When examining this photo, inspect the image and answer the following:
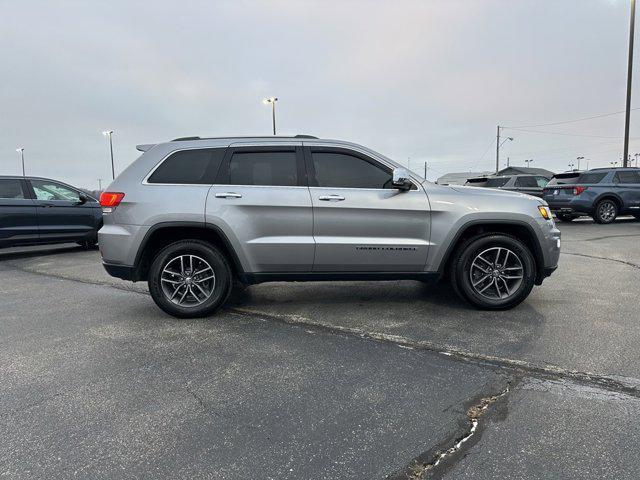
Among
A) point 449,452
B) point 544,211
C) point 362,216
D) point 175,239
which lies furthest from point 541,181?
point 449,452

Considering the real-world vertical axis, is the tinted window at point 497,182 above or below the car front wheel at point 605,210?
above

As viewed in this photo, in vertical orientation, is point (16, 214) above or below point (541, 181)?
below

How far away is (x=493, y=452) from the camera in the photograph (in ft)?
7.68

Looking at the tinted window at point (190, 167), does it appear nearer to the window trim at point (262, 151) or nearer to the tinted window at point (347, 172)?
the window trim at point (262, 151)

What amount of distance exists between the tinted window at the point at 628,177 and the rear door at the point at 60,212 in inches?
583

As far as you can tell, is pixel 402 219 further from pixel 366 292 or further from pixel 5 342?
pixel 5 342

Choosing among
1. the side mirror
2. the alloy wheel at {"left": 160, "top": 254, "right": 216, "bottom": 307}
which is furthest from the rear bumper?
the side mirror

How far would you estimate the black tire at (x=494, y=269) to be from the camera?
4703 millimetres

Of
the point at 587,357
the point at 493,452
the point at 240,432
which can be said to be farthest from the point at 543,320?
the point at 240,432

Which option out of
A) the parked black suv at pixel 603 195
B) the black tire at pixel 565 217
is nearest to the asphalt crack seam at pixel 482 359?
the parked black suv at pixel 603 195

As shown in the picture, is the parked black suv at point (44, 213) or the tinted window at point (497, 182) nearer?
the parked black suv at point (44, 213)

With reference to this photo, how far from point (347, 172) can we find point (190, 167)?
163 cm

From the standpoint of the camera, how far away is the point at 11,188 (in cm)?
920

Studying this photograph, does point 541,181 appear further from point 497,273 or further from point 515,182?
point 497,273
